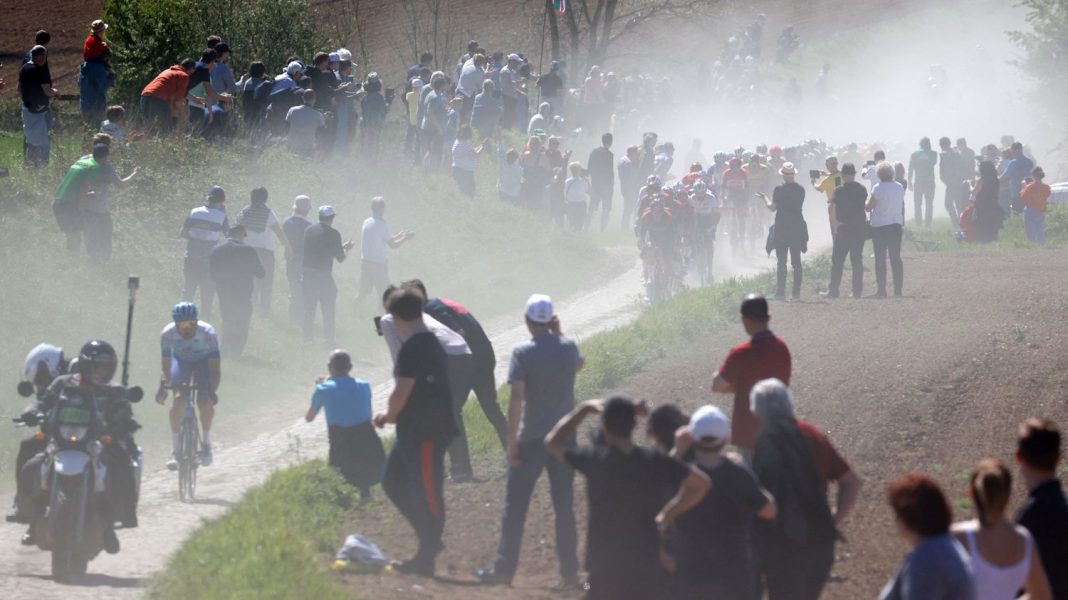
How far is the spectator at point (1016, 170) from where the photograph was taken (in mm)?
29312

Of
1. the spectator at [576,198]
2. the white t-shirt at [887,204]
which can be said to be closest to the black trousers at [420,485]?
the white t-shirt at [887,204]

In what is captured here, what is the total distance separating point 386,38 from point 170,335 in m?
34.7

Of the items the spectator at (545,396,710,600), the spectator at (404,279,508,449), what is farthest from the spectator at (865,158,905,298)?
the spectator at (545,396,710,600)

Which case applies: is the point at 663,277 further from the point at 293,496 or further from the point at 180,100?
the point at 293,496

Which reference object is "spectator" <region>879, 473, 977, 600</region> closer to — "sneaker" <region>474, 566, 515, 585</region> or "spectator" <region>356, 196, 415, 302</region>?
"sneaker" <region>474, 566, 515, 585</region>

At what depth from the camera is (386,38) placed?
4738cm

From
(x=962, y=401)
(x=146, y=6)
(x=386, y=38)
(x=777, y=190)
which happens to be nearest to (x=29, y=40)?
(x=386, y=38)

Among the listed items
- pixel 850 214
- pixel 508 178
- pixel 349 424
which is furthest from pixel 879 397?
pixel 508 178

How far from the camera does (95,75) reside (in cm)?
2269

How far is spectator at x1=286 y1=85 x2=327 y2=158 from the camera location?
24500mm

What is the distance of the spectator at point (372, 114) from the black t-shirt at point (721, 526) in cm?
2027

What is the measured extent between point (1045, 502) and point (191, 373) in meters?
8.75

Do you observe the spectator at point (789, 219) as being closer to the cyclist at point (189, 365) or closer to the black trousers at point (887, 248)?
the black trousers at point (887, 248)

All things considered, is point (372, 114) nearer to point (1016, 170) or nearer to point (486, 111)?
point (486, 111)
